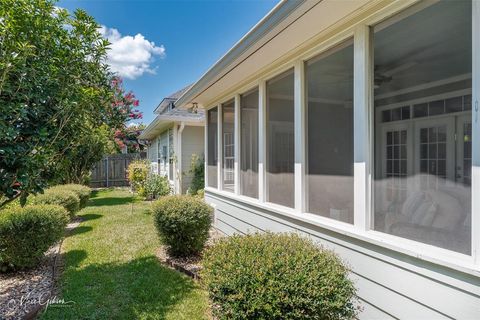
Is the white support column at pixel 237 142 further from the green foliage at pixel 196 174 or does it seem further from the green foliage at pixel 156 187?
the green foliage at pixel 156 187

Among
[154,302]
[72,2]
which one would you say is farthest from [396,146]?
[72,2]

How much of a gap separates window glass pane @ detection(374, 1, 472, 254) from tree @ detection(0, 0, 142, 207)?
3.48m

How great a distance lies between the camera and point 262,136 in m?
4.60

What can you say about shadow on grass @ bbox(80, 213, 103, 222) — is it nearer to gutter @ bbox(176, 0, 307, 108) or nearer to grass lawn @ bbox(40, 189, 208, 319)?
grass lawn @ bbox(40, 189, 208, 319)

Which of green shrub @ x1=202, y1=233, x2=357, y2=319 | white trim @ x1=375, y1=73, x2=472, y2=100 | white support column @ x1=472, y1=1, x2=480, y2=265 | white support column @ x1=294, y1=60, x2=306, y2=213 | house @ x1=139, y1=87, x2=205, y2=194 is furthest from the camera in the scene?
house @ x1=139, y1=87, x2=205, y2=194

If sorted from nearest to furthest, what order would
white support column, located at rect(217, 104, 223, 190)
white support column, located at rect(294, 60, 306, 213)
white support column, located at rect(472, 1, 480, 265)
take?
white support column, located at rect(472, 1, 480, 265) < white support column, located at rect(294, 60, 306, 213) < white support column, located at rect(217, 104, 223, 190)

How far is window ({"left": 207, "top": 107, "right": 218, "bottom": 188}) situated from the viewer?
6914 mm

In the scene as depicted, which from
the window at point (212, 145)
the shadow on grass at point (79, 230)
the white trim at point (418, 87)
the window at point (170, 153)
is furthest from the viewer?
the window at point (170, 153)

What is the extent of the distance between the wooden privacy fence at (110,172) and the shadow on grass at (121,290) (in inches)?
560

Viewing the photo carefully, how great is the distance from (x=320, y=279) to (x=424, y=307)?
863 millimetres

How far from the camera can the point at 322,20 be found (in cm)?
287

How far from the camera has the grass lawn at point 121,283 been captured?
3234mm

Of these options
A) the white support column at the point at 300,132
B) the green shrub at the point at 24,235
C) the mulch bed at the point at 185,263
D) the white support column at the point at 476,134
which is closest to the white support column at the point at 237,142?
the mulch bed at the point at 185,263

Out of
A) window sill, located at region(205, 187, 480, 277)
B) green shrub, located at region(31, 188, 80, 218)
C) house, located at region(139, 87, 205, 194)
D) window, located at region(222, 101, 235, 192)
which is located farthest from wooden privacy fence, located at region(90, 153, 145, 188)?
window sill, located at region(205, 187, 480, 277)
